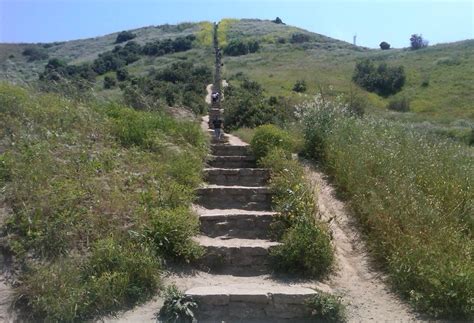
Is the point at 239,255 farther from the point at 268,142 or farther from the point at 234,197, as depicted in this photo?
the point at 268,142

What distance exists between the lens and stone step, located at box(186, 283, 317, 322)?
4.95 metres

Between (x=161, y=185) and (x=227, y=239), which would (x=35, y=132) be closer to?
(x=161, y=185)

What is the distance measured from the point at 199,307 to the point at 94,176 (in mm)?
2556

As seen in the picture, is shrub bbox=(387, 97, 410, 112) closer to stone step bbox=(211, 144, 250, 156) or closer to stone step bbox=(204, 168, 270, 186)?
stone step bbox=(211, 144, 250, 156)

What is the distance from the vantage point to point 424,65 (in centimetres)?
4531

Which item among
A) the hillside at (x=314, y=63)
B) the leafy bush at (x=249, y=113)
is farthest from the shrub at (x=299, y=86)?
the leafy bush at (x=249, y=113)

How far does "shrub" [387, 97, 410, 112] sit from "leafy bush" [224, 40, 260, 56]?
2543cm

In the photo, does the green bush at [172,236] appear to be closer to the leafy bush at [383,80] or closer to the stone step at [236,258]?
the stone step at [236,258]

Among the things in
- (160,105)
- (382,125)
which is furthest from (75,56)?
(382,125)

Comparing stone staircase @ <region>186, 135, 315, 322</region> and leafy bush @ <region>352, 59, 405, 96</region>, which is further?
leafy bush @ <region>352, 59, 405, 96</region>

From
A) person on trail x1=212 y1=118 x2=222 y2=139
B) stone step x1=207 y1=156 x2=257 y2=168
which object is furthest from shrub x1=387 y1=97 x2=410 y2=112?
stone step x1=207 y1=156 x2=257 y2=168

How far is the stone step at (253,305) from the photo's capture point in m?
4.95

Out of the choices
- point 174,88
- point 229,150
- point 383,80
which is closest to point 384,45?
point 383,80

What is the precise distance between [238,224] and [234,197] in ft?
2.96
